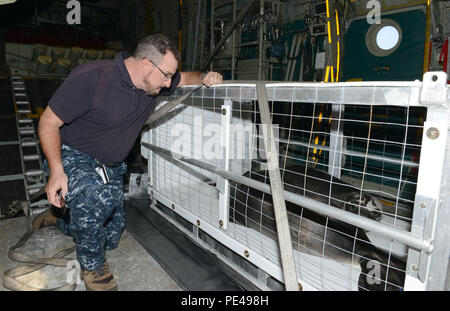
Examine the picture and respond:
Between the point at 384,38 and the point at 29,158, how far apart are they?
4.25 metres

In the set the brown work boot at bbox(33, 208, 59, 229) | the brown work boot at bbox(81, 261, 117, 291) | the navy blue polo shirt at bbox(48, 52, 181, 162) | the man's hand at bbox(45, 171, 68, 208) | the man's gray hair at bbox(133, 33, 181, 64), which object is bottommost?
the brown work boot at bbox(81, 261, 117, 291)

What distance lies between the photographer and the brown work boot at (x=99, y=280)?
1.75m

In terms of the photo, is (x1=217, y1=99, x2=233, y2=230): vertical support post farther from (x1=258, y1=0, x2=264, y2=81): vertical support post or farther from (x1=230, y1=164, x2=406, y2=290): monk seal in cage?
(x1=258, y1=0, x2=264, y2=81): vertical support post

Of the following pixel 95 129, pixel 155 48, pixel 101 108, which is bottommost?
pixel 95 129

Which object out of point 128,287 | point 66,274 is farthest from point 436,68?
point 66,274

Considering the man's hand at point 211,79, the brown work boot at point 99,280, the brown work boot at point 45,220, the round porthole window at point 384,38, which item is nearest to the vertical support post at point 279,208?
the man's hand at point 211,79

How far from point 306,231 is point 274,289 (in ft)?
1.24

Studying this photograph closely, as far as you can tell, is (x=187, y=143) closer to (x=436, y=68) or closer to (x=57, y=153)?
(x=57, y=153)

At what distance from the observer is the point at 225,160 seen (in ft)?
6.29

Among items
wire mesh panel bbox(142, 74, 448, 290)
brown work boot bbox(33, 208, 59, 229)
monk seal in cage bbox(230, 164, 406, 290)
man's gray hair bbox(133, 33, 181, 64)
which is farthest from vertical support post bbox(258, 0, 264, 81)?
brown work boot bbox(33, 208, 59, 229)

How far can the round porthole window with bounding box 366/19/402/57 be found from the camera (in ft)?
12.2

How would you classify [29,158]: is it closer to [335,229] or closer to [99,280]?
[99,280]

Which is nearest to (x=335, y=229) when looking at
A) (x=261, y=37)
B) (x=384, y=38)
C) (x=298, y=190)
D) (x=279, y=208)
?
(x=298, y=190)

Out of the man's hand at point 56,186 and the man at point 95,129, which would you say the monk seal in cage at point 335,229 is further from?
the man's hand at point 56,186
